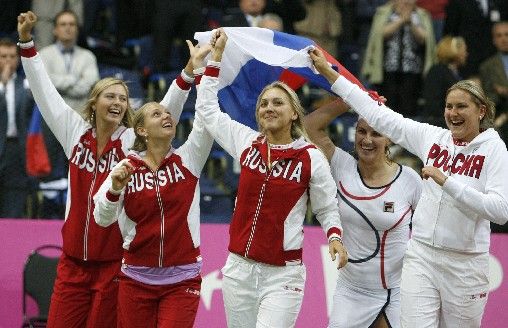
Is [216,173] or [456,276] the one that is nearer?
[456,276]

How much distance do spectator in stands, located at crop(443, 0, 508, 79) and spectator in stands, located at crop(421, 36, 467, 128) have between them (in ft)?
4.23

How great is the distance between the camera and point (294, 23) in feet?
42.4

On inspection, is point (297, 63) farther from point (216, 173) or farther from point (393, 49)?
point (393, 49)

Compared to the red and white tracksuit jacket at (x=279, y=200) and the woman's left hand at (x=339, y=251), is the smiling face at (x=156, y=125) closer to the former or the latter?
the red and white tracksuit jacket at (x=279, y=200)

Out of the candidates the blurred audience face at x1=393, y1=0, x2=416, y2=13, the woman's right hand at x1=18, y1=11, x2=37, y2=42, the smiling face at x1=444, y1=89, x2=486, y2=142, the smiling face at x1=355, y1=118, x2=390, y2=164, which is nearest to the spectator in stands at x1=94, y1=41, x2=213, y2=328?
the woman's right hand at x1=18, y1=11, x2=37, y2=42

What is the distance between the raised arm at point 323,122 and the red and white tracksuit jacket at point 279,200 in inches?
27.6

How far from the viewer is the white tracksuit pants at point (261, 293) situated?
23.0 ft

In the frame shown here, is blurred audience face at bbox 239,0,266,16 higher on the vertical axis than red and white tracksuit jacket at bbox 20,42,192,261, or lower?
higher

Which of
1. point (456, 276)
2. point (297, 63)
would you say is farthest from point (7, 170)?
point (456, 276)

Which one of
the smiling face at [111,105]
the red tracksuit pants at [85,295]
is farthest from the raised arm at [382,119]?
the red tracksuit pants at [85,295]

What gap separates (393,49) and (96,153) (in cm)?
549

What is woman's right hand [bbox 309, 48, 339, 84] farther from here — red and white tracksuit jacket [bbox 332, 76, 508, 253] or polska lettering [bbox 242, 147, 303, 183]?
polska lettering [bbox 242, 147, 303, 183]

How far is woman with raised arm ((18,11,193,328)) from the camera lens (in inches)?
296

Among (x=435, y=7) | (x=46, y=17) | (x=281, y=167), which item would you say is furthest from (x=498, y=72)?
(x=281, y=167)
